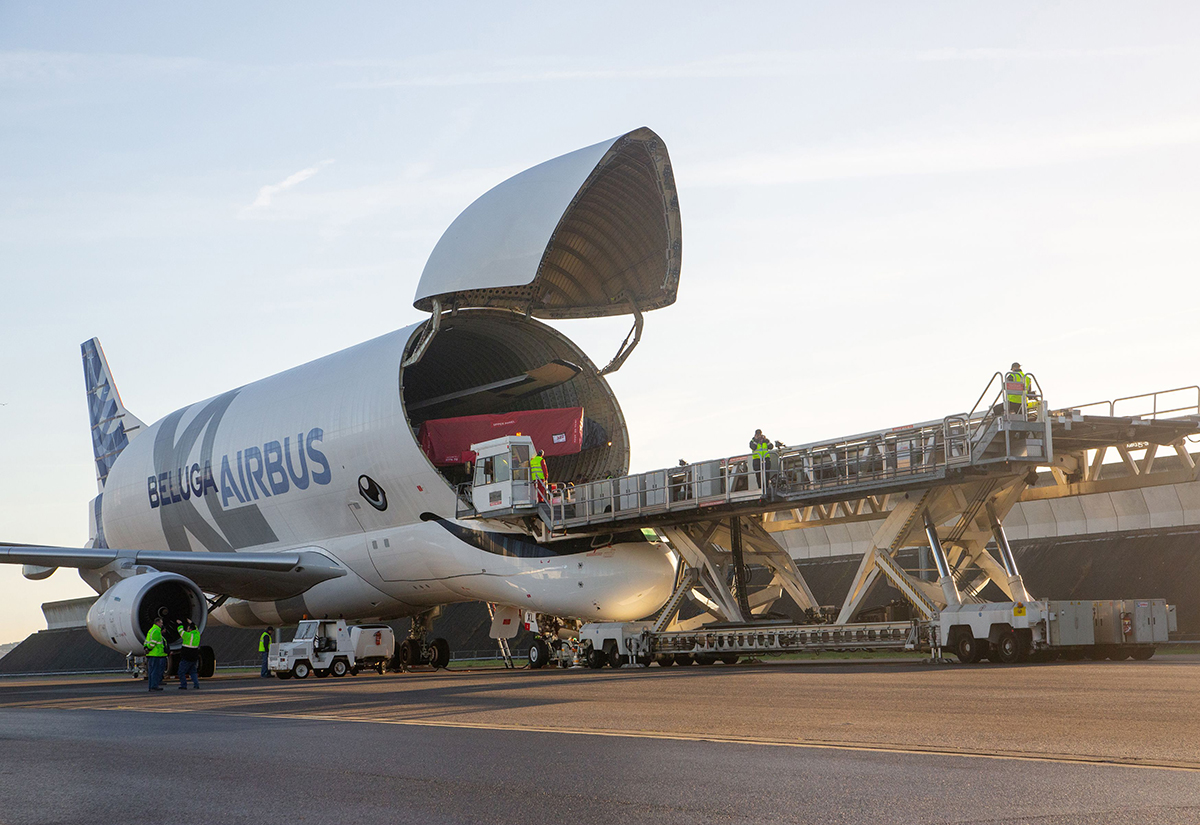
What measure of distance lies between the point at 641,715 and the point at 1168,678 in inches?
286

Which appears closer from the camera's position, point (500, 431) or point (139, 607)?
point (139, 607)

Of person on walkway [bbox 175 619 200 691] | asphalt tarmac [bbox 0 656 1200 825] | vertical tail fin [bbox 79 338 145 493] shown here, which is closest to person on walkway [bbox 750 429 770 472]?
asphalt tarmac [bbox 0 656 1200 825]

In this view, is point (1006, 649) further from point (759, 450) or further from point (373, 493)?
point (373, 493)

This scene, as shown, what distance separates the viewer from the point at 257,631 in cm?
5628

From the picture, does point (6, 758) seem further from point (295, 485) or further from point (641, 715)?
point (295, 485)

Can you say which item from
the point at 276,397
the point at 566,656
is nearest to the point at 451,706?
the point at 566,656

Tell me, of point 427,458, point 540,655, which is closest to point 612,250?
point 427,458

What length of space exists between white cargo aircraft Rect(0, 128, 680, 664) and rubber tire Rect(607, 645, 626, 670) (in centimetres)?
79

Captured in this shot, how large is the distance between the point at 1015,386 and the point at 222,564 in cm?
1987

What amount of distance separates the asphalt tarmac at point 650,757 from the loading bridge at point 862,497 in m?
6.49

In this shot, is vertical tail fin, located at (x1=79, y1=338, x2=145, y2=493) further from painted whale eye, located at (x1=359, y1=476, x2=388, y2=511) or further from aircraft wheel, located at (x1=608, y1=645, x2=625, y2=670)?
aircraft wheel, located at (x1=608, y1=645, x2=625, y2=670)

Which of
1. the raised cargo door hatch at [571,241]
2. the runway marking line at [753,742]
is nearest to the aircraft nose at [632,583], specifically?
the raised cargo door hatch at [571,241]

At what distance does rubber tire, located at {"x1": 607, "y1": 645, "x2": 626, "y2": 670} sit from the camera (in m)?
26.5

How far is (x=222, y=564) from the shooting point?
30859mm
